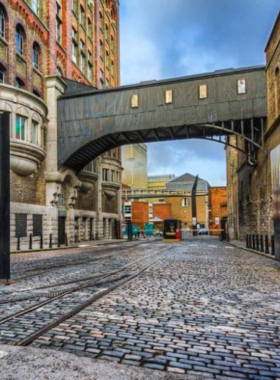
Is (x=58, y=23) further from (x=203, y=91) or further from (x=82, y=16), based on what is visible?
(x=203, y=91)

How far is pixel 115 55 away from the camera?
47.8 metres

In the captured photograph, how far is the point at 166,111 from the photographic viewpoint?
1006 inches

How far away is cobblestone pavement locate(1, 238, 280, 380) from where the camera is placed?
3.23 m

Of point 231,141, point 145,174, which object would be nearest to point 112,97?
point 231,141

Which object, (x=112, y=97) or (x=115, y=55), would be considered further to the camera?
(x=115, y=55)

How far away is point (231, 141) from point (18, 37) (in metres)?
25.2

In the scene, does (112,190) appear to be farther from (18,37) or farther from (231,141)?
(18,37)

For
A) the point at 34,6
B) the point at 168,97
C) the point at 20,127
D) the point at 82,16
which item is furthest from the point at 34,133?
the point at 82,16

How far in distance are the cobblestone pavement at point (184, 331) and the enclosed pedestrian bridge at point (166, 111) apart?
61.9 ft

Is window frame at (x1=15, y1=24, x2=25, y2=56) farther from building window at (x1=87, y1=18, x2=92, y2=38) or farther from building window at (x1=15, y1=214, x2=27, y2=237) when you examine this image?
building window at (x1=87, y1=18, x2=92, y2=38)

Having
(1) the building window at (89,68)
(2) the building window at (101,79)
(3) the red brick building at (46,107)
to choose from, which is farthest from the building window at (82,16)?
(2) the building window at (101,79)

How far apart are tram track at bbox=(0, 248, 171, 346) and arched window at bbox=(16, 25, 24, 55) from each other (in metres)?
20.8

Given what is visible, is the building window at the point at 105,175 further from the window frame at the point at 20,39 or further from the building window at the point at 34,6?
the building window at the point at 34,6

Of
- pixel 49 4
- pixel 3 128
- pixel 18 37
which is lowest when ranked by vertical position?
pixel 3 128
